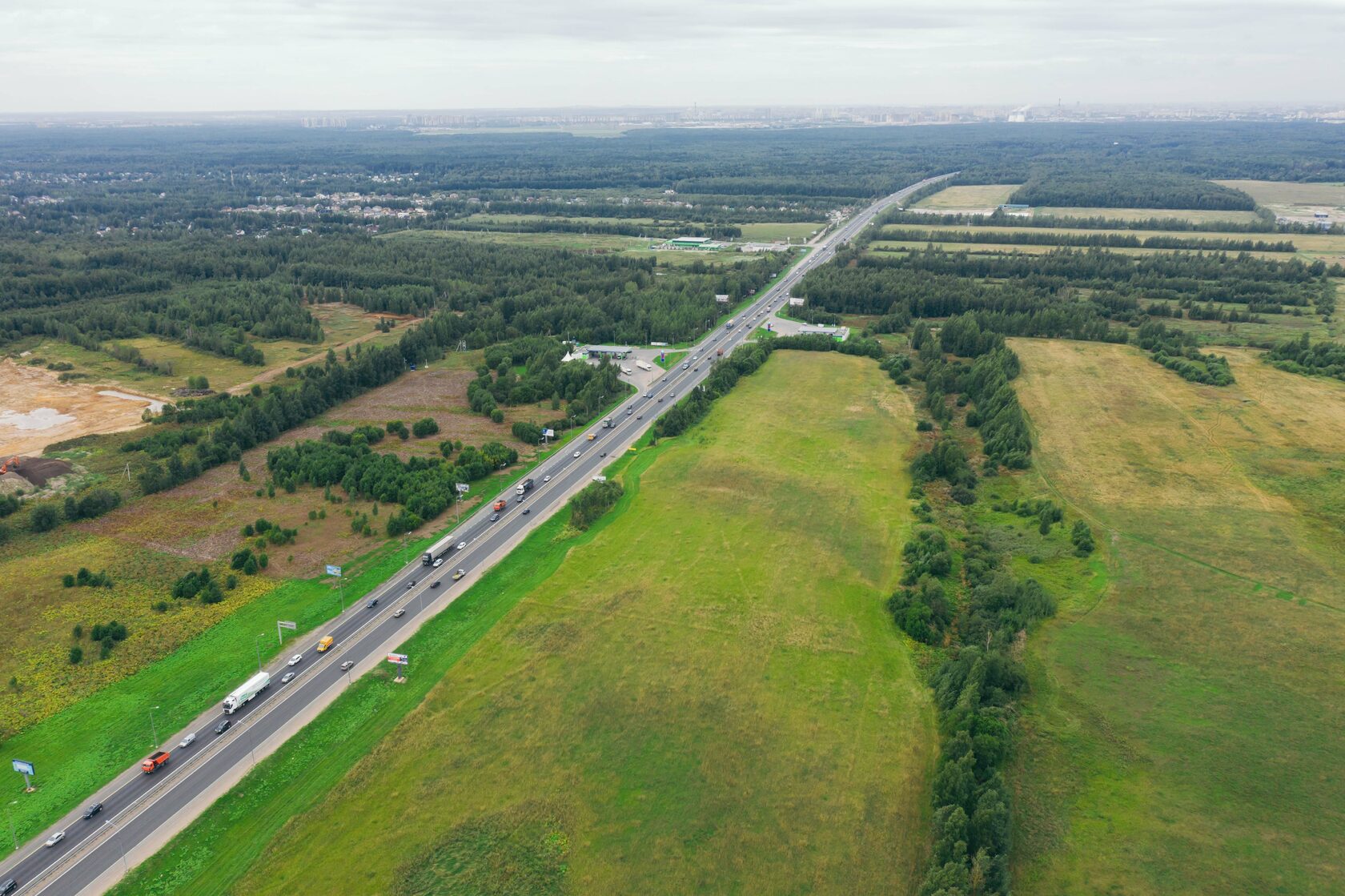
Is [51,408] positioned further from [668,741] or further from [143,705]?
[668,741]

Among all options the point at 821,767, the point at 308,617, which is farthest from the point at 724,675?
the point at 308,617

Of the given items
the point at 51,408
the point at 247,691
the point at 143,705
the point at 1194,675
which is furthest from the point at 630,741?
the point at 51,408

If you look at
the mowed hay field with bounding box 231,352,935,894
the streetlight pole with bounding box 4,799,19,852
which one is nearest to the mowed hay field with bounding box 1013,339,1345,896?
the mowed hay field with bounding box 231,352,935,894

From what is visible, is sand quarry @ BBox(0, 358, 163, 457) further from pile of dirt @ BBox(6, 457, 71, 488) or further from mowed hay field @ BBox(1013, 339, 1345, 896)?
mowed hay field @ BBox(1013, 339, 1345, 896)

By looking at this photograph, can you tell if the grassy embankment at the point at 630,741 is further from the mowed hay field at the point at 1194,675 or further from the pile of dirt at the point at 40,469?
the pile of dirt at the point at 40,469

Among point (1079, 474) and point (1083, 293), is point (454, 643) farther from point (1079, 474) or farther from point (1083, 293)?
point (1083, 293)

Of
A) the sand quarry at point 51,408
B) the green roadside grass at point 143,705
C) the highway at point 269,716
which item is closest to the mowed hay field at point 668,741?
the highway at point 269,716
